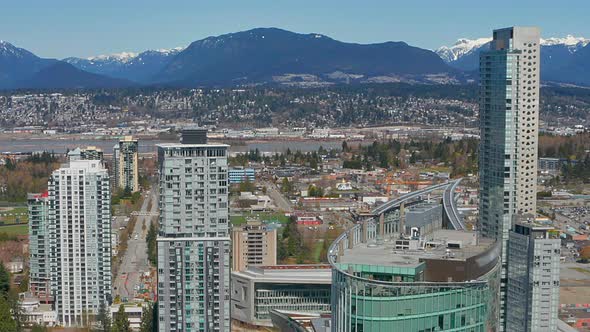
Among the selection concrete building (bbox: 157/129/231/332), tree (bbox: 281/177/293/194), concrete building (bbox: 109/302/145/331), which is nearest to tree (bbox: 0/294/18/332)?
concrete building (bbox: 109/302/145/331)

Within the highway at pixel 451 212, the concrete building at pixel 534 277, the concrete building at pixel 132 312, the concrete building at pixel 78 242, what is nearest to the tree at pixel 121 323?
the concrete building at pixel 132 312

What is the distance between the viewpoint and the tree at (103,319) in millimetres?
16038

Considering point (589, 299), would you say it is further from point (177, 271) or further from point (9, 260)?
point (9, 260)

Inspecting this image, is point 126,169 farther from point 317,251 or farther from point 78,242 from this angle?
point 78,242

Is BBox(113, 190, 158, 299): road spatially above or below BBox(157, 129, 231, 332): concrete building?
below

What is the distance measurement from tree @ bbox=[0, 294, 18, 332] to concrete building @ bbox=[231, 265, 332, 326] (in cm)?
369

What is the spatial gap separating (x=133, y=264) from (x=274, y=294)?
216 inches

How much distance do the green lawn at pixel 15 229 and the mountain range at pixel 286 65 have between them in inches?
2797

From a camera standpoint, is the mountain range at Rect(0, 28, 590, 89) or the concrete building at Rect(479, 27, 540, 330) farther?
the mountain range at Rect(0, 28, 590, 89)

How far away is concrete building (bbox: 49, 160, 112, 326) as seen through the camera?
56.7 feet

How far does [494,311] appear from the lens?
22.6 feet

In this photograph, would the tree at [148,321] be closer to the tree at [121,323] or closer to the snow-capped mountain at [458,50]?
the tree at [121,323]

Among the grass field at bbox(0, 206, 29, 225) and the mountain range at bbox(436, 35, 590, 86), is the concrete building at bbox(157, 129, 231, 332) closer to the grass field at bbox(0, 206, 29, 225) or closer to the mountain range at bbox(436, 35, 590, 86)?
the grass field at bbox(0, 206, 29, 225)

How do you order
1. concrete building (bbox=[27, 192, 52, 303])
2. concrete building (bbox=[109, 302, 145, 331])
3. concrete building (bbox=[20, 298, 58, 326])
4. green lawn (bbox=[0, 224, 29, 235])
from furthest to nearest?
green lawn (bbox=[0, 224, 29, 235])
concrete building (bbox=[27, 192, 52, 303])
concrete building (bbox=[20, 298, 58, 326])
concrete building (bbox=[109, 302, 145, 331])
